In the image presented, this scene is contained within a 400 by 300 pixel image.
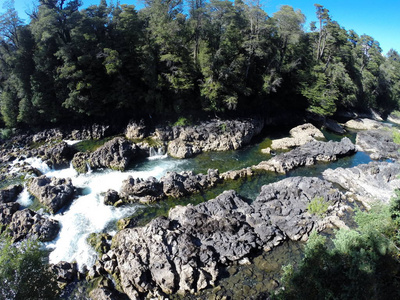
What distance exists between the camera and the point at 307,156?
32.3 meters

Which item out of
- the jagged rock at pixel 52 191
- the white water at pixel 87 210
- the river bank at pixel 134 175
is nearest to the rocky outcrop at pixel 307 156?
the river bank at pixel 134 175

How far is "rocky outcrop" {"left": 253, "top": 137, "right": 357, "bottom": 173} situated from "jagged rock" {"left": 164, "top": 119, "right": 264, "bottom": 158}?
295 inches

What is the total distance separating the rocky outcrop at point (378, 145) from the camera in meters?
33.9

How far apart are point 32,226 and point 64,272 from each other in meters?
6.53

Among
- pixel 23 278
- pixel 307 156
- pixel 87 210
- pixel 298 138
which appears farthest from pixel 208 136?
pixel 23 278

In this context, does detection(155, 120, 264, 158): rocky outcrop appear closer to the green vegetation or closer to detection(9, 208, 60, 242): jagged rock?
the green vegetation

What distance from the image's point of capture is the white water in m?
19.3

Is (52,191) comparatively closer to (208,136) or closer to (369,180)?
(208,136)

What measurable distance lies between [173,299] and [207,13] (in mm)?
37215

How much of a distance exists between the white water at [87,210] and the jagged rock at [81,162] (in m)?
0.63

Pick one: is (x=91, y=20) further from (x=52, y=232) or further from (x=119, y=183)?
(x=52, y=232)

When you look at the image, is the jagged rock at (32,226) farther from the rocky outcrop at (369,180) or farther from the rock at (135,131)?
the rocky outcrop at (369,180)

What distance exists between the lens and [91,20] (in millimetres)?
34531

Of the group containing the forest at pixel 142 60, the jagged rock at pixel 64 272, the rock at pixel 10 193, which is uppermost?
the forest at pixel 142 60
